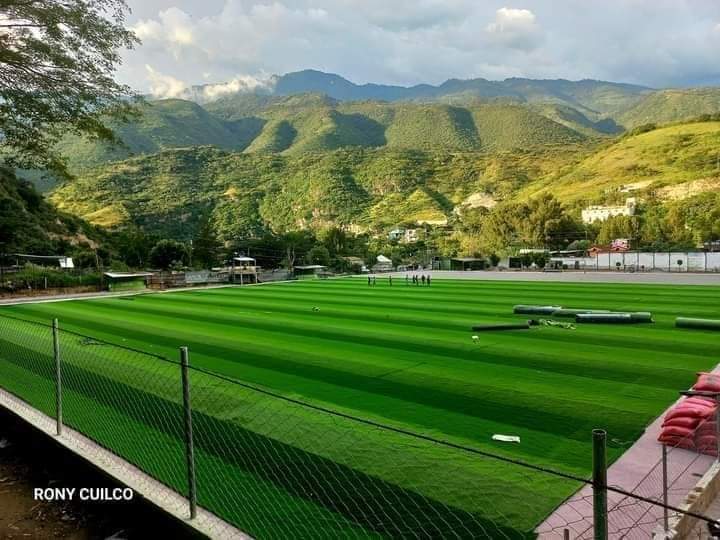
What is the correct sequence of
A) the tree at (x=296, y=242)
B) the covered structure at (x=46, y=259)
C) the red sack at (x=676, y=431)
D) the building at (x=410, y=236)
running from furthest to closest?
the building at (x=410, y=236), the tree at (x=296, y=242), the covered structure at (x=46, y=259), the red sack at (x=676, y=431)

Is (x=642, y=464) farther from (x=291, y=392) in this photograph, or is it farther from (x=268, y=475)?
(x=291, y=392)

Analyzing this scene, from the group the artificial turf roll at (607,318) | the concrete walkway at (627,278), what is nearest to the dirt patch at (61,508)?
the artificial turf roll at (607,318)

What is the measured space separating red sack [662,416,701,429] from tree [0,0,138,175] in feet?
39.2

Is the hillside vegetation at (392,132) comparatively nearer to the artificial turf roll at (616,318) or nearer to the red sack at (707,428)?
Answer: the artificial turf roll at (616,318)

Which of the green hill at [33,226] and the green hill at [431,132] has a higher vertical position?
the green hill at [431,132]

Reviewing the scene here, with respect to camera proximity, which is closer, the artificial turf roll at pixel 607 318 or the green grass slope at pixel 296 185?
the artificial turf roll at pixel 607 318

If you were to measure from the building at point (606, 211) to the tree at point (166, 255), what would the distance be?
71.8 m

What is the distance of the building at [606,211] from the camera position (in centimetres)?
9644

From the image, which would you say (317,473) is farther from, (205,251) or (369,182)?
(369,182)

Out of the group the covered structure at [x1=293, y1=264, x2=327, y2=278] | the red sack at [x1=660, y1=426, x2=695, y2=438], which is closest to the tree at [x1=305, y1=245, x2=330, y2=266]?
the covered structure at [x1=293, y1=264, x2=327, y2=278]

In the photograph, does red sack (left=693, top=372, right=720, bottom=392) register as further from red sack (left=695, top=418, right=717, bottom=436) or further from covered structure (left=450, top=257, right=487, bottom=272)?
covered structure (left=450, top=257, right=487, bottom=272)

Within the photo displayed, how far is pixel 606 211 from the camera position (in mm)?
102750

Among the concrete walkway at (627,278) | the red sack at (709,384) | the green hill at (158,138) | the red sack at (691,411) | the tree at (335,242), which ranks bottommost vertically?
the concrete walkway at (627,278)

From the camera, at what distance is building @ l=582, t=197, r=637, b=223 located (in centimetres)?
9644
